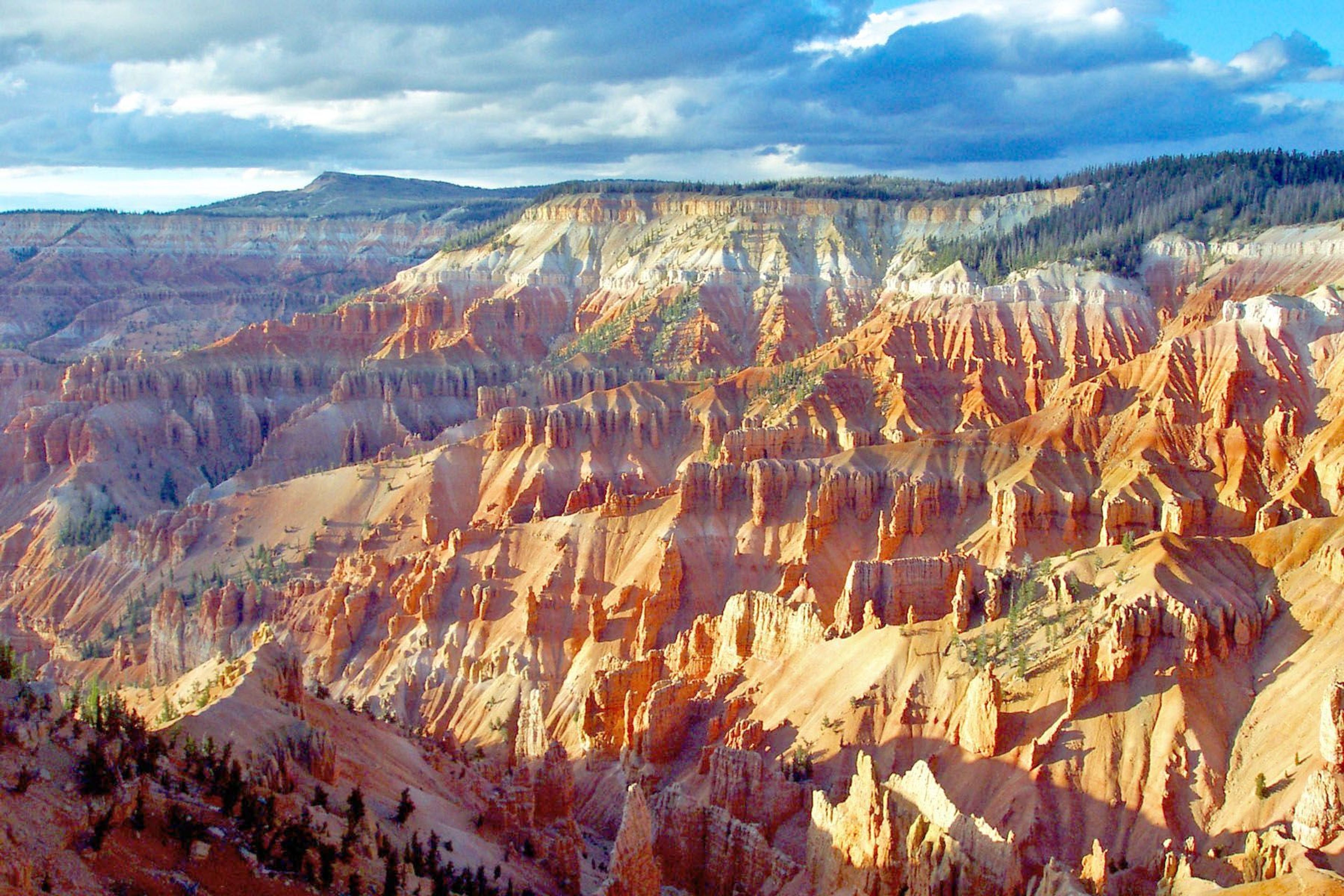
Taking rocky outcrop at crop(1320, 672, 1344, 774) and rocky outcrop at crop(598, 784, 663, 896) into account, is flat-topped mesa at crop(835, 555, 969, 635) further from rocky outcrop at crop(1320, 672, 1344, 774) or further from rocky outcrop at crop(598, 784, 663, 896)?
rocky outcrop at crop(1320, 672, 1344, 774)

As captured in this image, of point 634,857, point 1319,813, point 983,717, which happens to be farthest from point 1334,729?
point 634,857

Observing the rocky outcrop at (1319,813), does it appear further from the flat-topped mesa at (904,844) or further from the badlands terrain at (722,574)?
the flat-topped mesa at (904,844)

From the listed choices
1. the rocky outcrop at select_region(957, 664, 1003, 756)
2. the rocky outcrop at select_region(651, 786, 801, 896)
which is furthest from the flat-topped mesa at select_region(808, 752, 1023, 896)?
the rocky outcrop at select_region(957, 664, 1003, 756)

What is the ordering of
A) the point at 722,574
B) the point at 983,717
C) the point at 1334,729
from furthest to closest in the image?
the point at 722,574
the point at 983,717
the point at 1334,729

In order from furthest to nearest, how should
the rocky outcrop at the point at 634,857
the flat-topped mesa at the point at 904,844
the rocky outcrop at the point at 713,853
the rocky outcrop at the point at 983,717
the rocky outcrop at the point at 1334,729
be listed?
the rocky outcrop at the point at 983,717 < the rocky outcrop at the point at 713,853 < the rocky outcrop at the point at 634,857 < the rocky outcrop at the point at 1334,729 < the flat-topped mesa at the point at 904,844

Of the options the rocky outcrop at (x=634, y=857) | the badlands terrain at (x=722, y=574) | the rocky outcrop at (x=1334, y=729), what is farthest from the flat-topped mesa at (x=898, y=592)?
the rocky outcrop at (x=1334, y=729)

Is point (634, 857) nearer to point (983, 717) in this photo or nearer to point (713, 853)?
Answer: point (713, 853)
